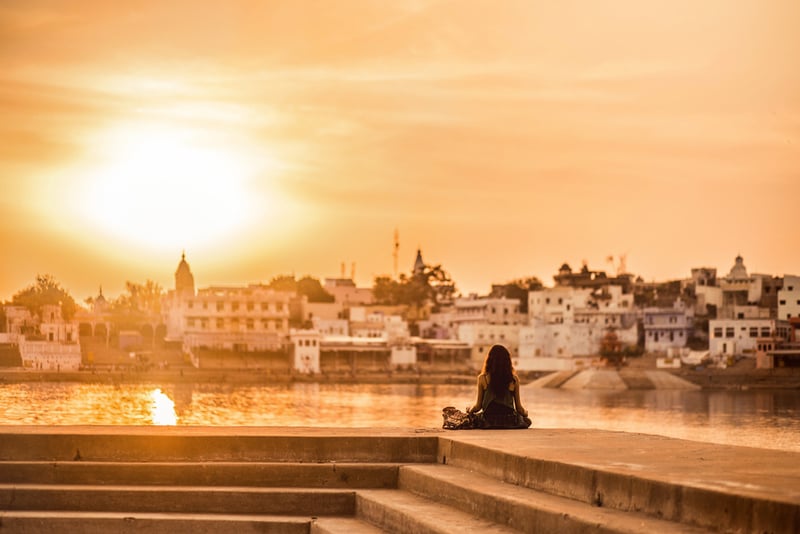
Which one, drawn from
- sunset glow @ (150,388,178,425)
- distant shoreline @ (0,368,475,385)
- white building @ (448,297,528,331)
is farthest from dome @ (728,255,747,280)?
sunset glow @ (150,388,178,425)

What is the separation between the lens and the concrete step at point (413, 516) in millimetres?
7012

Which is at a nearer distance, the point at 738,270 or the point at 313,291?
the point at 738,270

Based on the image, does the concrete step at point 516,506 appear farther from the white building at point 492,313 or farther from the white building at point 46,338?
the white building at point 492,313

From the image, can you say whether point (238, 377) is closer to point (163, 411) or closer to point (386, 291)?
point (386, 291)

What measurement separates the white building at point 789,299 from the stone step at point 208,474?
100810 millimetres

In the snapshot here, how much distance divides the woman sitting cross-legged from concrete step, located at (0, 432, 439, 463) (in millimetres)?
1059

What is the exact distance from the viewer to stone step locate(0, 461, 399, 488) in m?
8.75

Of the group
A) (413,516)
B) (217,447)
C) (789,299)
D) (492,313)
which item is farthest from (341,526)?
(492,313)

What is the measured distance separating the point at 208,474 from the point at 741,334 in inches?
3995

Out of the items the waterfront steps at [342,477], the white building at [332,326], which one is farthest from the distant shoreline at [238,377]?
the waterfront steps at [342,477]

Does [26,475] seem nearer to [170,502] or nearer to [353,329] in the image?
[170,502]

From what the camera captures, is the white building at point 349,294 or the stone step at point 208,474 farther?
the white building at point 349,294

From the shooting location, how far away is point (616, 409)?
56.8m

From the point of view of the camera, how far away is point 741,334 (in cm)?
10656
